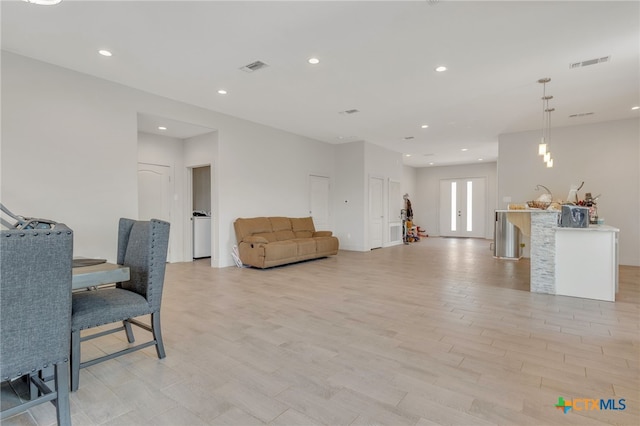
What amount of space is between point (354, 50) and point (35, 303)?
362 centimetres

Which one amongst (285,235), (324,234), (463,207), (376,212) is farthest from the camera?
(463,207)

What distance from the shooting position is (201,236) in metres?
7.38

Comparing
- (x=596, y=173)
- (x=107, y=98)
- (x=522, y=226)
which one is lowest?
(x=522, y=226)

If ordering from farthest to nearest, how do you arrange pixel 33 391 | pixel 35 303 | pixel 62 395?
1. pixel 33 391
2. pixel 62 395
3. pixel 35 303

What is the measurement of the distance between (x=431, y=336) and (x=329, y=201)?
647 centimetres

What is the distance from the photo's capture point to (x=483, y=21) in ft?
10.2

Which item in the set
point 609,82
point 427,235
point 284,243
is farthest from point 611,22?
point 427,235

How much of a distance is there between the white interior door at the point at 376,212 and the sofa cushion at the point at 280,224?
2633 mm

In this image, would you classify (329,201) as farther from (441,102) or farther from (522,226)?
(522,226)

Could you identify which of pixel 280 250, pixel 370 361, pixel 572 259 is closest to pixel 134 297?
pixel 370 361

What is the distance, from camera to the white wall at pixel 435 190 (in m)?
12.2

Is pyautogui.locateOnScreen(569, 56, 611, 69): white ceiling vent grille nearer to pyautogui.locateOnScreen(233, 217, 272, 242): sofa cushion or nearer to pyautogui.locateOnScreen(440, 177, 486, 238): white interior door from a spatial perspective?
pyautogui.locateOnScreen(233, 217, 272, 242): sofa cushion

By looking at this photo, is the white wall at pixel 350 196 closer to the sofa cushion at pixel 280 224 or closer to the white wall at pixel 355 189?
the white wall at pixel 355 189

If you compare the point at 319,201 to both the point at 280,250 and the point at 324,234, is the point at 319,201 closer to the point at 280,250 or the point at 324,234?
the point at 324,234
